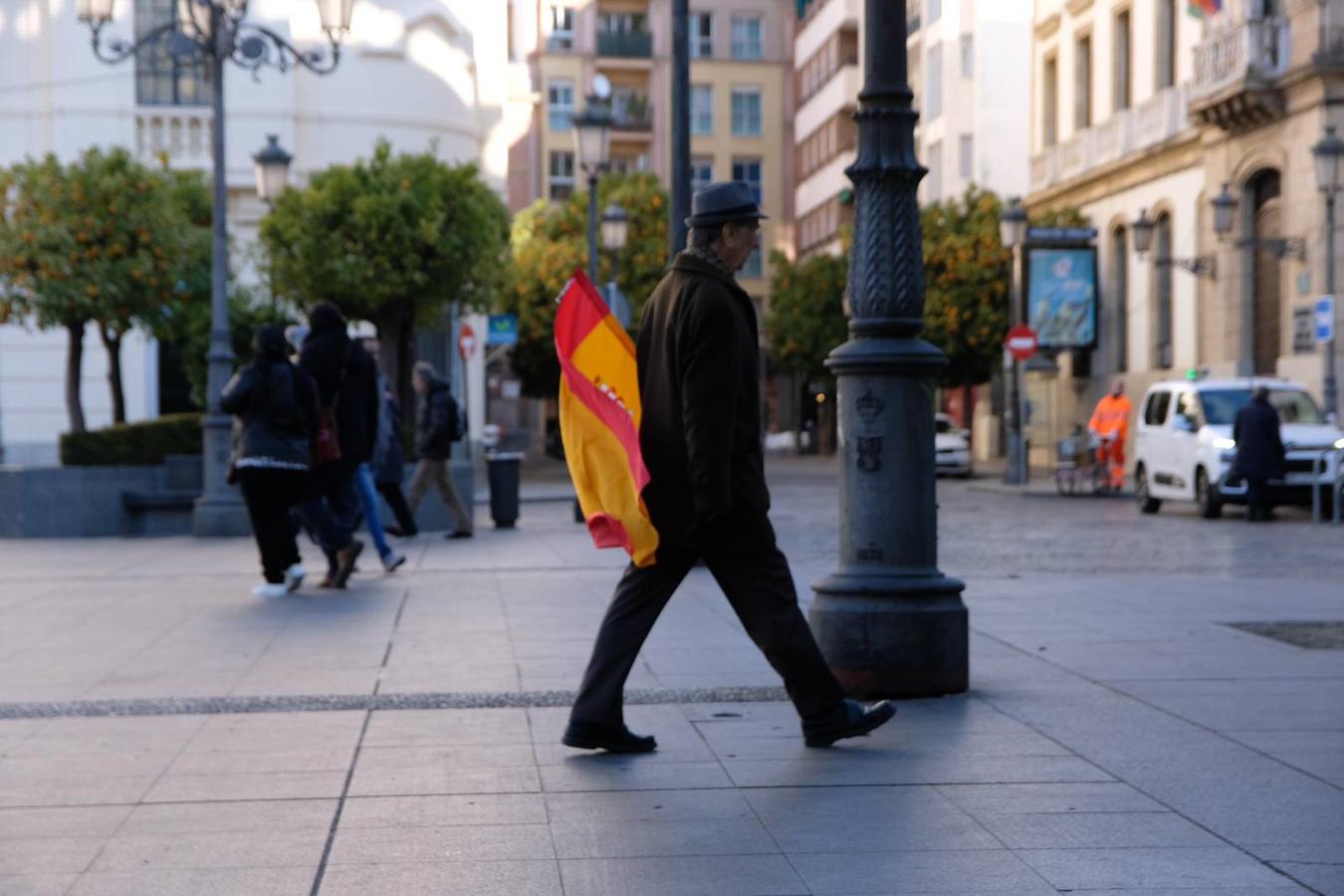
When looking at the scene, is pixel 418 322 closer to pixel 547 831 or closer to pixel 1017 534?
pixel 1017 534

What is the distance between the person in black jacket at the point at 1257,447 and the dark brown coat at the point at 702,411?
694 inches

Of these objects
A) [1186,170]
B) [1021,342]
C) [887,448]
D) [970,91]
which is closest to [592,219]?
[1021,342]

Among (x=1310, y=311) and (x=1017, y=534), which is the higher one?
(x=1310, y=311)

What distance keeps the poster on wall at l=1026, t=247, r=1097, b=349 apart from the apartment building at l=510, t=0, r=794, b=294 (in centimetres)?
3840

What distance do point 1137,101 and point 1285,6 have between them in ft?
26.6

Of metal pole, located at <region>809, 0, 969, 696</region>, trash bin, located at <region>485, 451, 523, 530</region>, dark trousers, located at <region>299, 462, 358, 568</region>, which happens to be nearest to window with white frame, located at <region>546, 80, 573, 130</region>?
trash bin, located at <region>485, 451, 523, 530</region>

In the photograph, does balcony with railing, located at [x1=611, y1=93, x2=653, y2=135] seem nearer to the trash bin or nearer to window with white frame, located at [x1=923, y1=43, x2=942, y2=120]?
window with white frame, located at [x1=923, y1=43, x2=942, y2=120]

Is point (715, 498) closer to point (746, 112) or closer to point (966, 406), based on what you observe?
point (966, 406)

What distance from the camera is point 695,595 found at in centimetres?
1282

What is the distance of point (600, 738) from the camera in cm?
677

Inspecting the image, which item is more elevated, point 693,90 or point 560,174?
point 693,90

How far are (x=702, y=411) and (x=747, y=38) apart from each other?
79741mm

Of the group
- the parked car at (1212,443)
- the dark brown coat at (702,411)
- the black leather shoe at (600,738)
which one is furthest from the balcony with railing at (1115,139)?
the black leather shoe at (600,738)

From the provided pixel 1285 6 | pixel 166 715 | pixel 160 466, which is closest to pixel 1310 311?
pixel 1285 6
